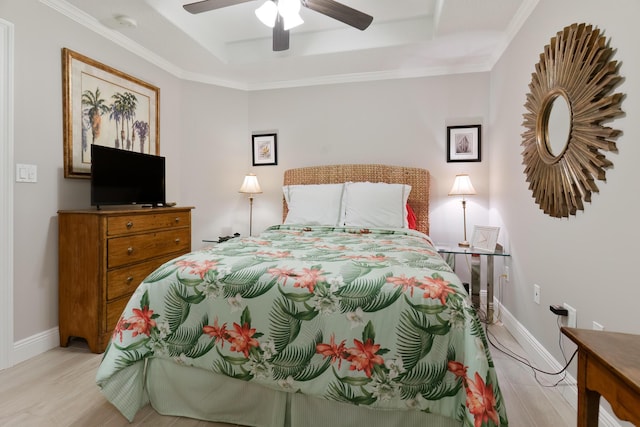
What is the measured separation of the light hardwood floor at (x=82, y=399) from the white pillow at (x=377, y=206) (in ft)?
4.44

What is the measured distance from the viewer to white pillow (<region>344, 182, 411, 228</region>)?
9.66 ft

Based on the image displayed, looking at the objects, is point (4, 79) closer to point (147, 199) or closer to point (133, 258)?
point (147, 199)

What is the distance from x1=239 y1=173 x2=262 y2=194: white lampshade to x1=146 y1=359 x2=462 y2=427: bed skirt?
95.0 inches

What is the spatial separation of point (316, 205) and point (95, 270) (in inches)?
73.3

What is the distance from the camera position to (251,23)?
302 cm

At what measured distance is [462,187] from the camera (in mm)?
3145

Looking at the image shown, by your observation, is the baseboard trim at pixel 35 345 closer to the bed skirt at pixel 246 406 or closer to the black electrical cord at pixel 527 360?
the bed skirt at pixel 246 406

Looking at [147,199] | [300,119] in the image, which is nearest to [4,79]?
[147,199]

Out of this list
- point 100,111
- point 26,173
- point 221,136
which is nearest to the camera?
point 26,173

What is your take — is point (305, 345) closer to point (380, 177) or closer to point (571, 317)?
point (571, 317)

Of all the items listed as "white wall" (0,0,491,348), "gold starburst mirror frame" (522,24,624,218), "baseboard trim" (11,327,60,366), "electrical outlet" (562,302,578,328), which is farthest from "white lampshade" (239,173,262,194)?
"electrical outlet" (562,302,578,328)

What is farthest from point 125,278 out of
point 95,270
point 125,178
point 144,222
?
point 125,178

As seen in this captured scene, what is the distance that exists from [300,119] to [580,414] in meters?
3.54

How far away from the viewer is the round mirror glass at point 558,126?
1729 millimetres
